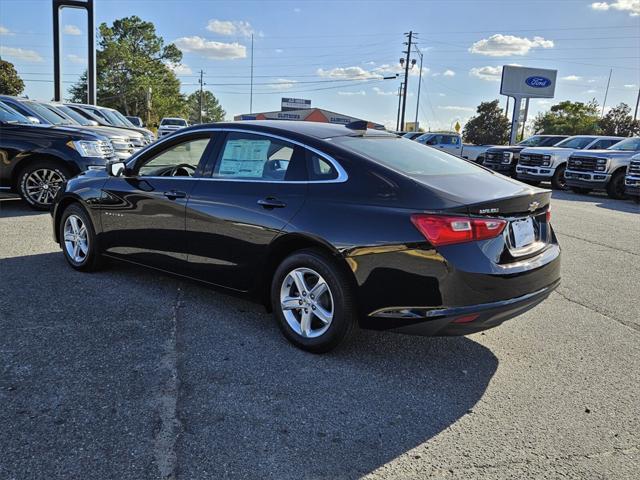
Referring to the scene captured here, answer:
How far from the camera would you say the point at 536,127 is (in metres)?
69.8

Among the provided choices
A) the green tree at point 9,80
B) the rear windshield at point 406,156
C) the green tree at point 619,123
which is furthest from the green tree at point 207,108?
the rear windshield at point 406,156

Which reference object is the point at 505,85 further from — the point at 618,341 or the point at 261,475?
the point at 261,475

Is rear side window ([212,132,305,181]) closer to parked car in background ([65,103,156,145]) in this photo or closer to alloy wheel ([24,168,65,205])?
alloy wheel ([24,168,65,205])

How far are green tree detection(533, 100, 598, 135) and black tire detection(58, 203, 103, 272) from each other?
60.9 metres

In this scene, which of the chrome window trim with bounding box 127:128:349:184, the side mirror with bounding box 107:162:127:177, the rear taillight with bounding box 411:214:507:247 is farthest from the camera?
the side mirror with bounding box 107:162:127:177

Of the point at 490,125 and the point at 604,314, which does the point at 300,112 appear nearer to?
the point at 490,125

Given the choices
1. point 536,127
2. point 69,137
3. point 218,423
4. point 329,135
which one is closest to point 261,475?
point 218,423

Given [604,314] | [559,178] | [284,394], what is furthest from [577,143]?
[284,394]

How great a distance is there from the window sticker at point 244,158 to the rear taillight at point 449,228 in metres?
1.45

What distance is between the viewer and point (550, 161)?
1722cm

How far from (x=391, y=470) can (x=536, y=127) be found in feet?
245

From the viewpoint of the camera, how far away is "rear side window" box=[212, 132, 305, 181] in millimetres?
3850

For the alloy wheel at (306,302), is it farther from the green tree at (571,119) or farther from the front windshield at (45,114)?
the green tree at (571,119)

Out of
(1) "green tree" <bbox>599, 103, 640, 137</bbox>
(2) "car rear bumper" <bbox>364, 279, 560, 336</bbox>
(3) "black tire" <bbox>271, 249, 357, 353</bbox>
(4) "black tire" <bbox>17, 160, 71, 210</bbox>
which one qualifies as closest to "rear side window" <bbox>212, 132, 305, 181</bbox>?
(3) "black tire" <bbox>271, 249, 357, 353</bbox>
